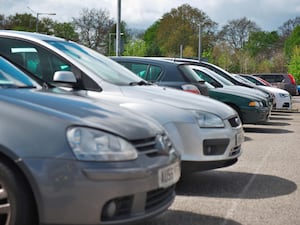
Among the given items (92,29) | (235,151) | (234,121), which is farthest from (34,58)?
(92,29)

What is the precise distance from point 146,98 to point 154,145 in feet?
7.31

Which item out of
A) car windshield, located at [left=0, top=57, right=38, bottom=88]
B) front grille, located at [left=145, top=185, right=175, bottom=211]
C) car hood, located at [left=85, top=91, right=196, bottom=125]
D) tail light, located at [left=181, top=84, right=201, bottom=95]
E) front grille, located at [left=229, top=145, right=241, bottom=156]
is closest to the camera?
front grille, located at [left=145, top=185, right=175, bottom=211]

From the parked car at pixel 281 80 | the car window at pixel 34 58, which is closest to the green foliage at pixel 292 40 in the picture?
the parked car at pixel 281 80

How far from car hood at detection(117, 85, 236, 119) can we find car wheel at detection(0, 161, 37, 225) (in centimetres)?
262

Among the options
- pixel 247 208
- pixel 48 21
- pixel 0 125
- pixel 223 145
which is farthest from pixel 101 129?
pixel 48 21

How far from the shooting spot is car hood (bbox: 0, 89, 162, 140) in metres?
3.78

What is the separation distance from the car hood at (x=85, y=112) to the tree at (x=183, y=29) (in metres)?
78.1

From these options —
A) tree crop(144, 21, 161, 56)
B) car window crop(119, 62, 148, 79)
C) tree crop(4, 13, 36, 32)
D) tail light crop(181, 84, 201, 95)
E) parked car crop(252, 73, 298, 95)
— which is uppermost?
tree crop(4, 13, 36, 32)

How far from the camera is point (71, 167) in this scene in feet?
11.7

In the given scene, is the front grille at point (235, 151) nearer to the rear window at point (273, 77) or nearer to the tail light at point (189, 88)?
the tail light at point (189, 88)

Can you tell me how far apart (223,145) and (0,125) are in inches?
128

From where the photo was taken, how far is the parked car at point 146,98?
19.8ft

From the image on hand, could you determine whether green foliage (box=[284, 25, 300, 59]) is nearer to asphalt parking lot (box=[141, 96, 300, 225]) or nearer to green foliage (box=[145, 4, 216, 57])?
green foliage (box=[145, 4, 216, 57])

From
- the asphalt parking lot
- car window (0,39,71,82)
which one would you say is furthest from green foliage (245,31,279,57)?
car window (0,39,71,82)
